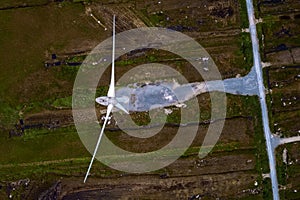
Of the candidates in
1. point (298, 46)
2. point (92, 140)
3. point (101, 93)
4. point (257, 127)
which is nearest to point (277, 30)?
point (298, 46)

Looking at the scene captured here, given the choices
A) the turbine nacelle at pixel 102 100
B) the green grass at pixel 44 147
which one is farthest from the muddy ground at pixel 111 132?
the turbine nacelle at pixel 102 100

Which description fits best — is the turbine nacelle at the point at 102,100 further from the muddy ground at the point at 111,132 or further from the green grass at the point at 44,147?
the green grass at the point at 44,147

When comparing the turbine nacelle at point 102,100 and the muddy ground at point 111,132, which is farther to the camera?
the muddy ground at point 111,132

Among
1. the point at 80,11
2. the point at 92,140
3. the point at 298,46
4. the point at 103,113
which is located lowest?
the point at 92,140

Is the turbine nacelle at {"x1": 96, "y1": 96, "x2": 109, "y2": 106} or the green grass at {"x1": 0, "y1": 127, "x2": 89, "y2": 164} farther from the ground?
the turbine nacelle at {"x1": 96, "y1": 96, "x2": 109, "y2": 106}

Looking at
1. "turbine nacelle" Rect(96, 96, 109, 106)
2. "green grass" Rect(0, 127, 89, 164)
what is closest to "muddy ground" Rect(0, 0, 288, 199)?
"green grass" Rect(0, 127, 89, 164)

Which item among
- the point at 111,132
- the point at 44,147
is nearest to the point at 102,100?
the point at 111,132

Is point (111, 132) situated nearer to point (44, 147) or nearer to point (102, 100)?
point (102, 100)

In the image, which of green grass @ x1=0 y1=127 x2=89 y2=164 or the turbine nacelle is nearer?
the turbine nacelle

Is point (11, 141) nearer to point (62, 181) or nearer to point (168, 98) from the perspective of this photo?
point (62, 181)

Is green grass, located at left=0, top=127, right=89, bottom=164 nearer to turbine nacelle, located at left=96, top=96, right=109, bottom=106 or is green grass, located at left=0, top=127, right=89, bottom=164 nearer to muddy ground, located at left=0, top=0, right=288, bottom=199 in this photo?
muddy ground, located at left=0, top=0, right=288, bottom=199

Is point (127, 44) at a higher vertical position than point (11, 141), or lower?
higher
